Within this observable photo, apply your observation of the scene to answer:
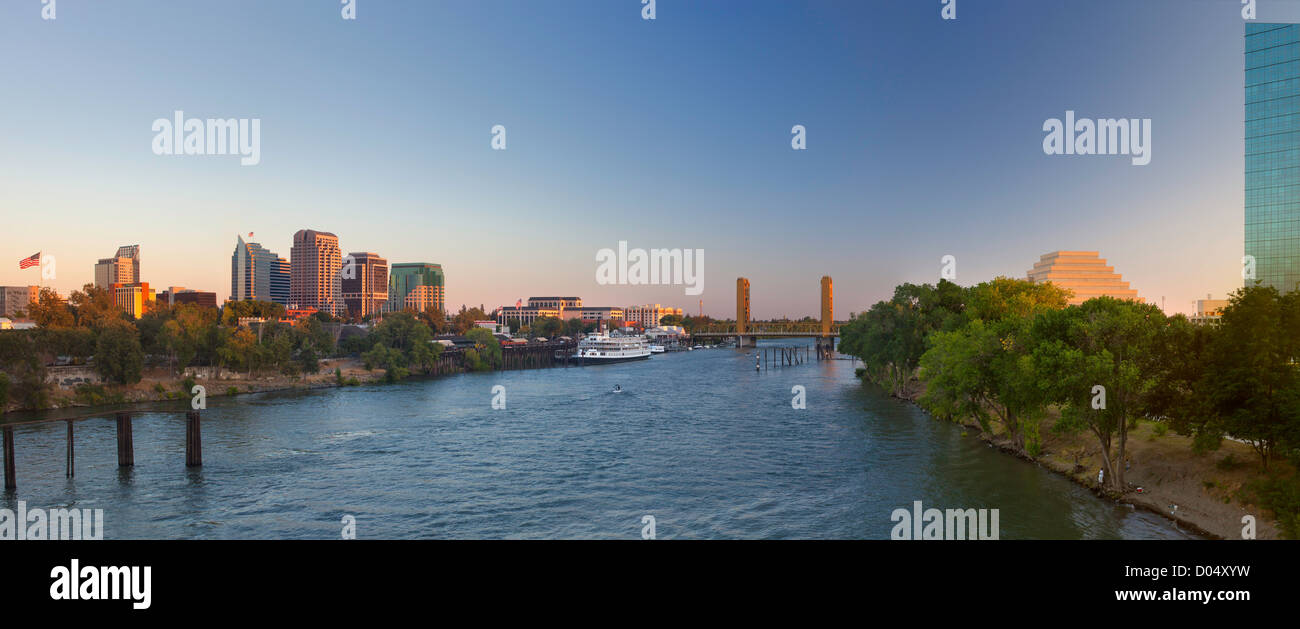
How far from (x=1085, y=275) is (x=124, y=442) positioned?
425 feet

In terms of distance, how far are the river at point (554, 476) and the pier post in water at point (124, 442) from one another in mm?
529

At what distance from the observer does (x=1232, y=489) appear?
2170 centimetres

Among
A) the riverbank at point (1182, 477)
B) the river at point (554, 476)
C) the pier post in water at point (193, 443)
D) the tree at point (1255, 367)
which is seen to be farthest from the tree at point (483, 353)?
the tree at point (1255, 367)

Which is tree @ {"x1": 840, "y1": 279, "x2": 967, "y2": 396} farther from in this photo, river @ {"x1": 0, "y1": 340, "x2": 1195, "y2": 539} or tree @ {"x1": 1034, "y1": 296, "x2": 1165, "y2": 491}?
tree @ {"x1": 1034, "y1": 296, "x2": 1165, "y2": 491}

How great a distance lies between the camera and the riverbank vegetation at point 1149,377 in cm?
1984

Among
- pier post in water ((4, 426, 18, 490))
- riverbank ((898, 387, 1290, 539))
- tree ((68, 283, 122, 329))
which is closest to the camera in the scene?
riverbank ((898, 387, 1290, 539))

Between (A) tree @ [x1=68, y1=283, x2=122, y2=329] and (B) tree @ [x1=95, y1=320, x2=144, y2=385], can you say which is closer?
(B) tree @ [x1=95, y1=320, x2=144, y2=385]

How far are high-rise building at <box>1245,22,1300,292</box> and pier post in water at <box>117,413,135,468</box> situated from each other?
282 feet

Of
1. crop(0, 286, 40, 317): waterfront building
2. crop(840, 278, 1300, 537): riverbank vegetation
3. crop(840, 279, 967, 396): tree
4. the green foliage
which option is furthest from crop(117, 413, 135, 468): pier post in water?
crop(0, 286, 40, 317): waterfront building

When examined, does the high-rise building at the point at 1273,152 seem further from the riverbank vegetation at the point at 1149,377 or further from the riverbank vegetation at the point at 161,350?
the riverbank vegetation at the point at 161,350

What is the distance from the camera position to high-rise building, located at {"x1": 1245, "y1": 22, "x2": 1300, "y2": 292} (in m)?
57.1

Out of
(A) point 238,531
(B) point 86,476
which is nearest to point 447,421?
(B) point 86,476
